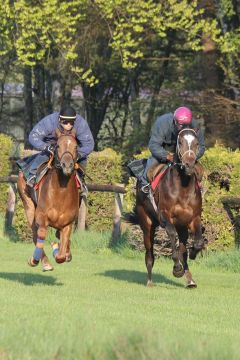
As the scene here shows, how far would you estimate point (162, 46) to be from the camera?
35594 millimetres

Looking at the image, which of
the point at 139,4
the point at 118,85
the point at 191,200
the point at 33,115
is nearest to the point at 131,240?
the point at 191,200

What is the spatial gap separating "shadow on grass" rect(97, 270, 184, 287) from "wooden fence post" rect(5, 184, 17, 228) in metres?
7.69

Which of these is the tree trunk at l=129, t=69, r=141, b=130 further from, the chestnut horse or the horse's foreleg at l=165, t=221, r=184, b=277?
the chestnut horse

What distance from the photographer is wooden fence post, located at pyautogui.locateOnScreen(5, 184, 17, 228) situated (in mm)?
24719

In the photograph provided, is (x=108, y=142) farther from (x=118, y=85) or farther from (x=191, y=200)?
(x=191, y=200)

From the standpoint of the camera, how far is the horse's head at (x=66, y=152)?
539 inches

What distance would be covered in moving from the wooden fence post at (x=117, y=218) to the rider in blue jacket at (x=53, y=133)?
6.07 meters

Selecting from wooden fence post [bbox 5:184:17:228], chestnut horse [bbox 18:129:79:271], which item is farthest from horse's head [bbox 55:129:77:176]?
wooden fence post [bbox 5:184:17:228]

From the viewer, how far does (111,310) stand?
11.8 m

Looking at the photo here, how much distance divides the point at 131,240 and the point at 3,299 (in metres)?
7.39

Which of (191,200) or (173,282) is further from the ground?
(191,200)

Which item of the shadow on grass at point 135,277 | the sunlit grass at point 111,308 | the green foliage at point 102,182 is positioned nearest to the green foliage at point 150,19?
the green foliage at point 102,182

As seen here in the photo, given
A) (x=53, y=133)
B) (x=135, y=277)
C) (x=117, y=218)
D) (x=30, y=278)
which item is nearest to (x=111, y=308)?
(x=53, y=133)

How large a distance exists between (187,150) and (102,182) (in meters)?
9.20
